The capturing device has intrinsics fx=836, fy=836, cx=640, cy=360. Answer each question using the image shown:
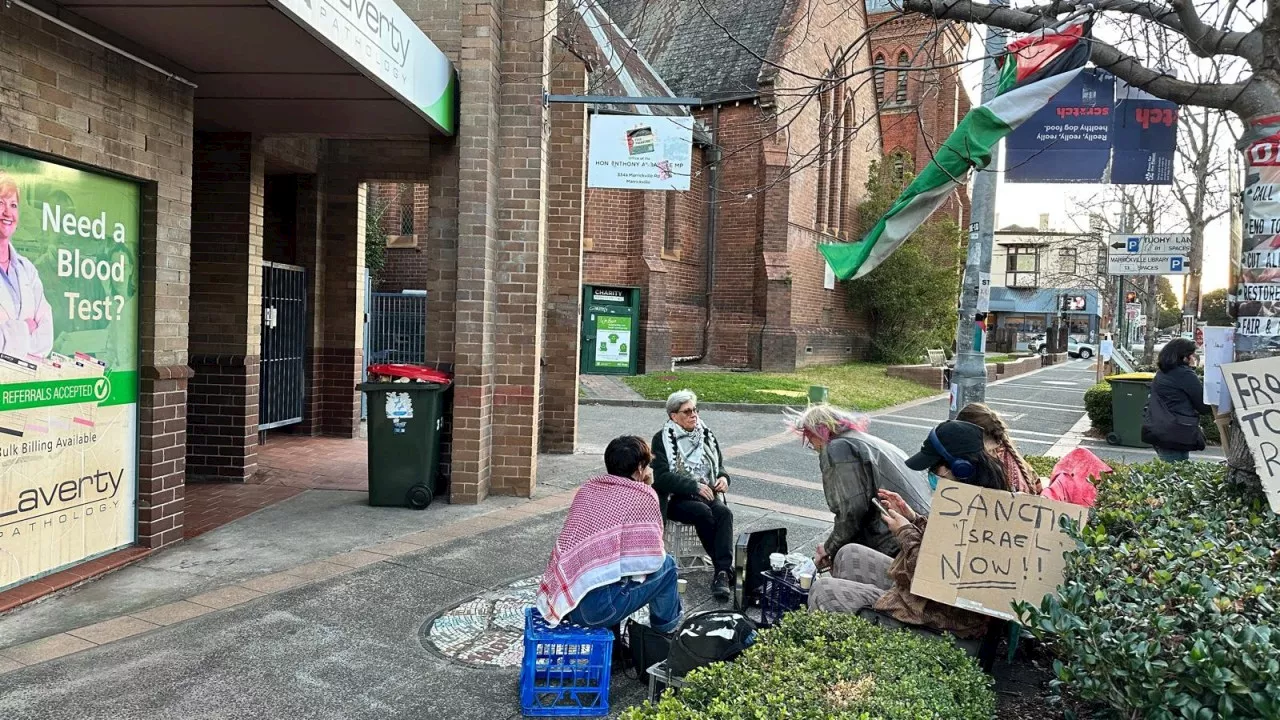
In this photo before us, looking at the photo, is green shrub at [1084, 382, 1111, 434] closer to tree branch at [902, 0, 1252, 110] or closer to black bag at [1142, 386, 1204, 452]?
black bag at [1142, 386, 1204, 452]

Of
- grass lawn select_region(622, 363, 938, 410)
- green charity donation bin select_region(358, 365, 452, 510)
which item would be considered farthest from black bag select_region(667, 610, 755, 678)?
grass lawn select_region(622, 363, 938, 410)

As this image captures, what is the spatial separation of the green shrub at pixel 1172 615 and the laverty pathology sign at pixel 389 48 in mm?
4694

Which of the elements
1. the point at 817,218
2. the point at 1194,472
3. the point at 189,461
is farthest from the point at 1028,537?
the point at 817,218

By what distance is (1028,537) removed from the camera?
339 cm

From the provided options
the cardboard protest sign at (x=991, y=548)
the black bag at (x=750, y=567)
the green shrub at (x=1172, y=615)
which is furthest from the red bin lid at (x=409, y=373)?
the green shrub at (x=1172, y=615)

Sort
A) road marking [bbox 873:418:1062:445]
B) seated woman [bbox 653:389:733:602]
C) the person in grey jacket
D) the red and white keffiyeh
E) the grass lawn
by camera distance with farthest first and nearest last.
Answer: the grass lawn → road marking [bbox 873:418:1062:445] → seated woman [bbox 653:389:733:602] → the person in grey jacket → the red and white keffiyeh

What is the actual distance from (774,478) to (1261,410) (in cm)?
666

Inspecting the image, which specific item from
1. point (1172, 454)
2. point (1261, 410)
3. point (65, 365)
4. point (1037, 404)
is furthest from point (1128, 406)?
point (65, 365)

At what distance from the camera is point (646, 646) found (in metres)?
3.96

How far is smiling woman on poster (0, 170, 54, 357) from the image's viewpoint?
180 inches

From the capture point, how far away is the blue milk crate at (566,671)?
12.1 ft

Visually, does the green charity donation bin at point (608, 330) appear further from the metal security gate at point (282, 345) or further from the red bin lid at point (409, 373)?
the red bin lid at point (409, 373)

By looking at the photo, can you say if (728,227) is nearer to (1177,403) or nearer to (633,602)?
(1177,403)

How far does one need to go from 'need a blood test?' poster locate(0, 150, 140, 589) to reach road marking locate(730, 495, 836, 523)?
528 cm
